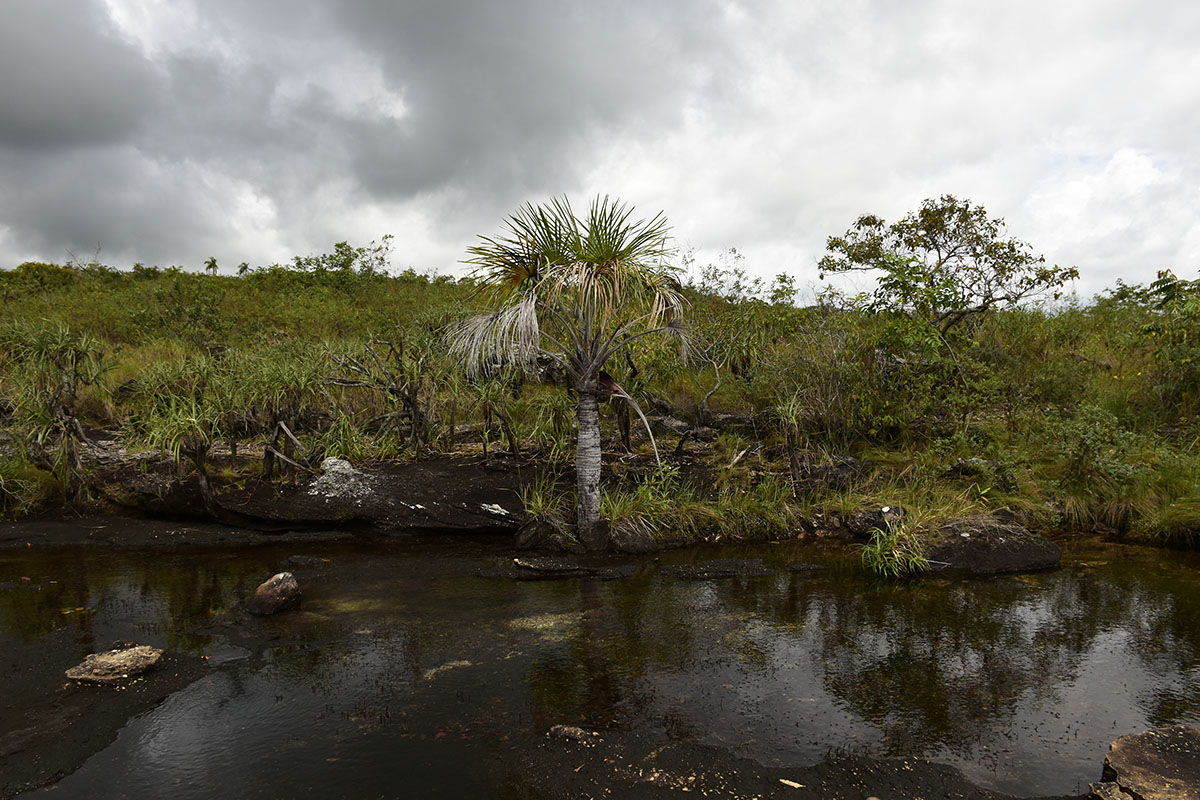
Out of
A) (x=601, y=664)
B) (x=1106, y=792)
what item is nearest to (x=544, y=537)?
(x=601, y=664)

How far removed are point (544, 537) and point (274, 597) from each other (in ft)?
10.8

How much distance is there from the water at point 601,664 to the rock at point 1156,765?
254 mm

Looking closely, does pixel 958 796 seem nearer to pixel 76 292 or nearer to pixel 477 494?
pixel 477 494

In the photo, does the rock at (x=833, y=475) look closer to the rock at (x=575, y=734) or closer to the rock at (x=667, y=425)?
the rock at (x=667, y=425)

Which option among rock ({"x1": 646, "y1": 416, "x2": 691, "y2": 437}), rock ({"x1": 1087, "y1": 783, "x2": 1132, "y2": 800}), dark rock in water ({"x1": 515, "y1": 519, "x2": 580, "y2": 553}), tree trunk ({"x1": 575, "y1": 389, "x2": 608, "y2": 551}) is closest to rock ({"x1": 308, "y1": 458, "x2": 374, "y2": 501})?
dark rock in water ({"x1": 515, "y1": 519, "x2": 580, "y2": 553})

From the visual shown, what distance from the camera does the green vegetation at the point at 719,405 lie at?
27.5 feet

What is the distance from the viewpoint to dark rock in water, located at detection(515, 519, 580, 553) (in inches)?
329

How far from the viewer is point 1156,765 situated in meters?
3.41

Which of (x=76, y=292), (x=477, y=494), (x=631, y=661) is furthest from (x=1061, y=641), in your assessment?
(x=76, y=292)

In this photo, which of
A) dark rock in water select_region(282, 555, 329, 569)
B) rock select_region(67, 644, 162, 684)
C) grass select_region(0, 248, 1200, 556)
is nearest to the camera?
rock select_region(67, 644, 162, 684)

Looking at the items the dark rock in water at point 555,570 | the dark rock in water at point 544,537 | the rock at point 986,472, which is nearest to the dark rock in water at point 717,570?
the dark rock in water at point 555,570

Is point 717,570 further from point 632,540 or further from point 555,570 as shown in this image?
point 555,570

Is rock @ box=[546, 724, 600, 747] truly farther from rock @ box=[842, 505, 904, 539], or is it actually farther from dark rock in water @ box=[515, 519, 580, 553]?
rock @ box=[842, 505, 904, 539]

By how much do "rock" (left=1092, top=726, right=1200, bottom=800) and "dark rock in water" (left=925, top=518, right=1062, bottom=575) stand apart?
12.6 feet
